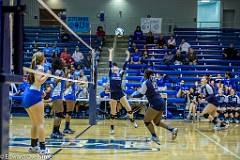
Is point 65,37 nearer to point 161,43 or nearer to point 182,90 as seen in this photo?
point 161,43

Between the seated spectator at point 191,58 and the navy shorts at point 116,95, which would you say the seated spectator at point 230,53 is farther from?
the navy shorts at point 116,95

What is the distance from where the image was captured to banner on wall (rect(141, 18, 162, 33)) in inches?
1015

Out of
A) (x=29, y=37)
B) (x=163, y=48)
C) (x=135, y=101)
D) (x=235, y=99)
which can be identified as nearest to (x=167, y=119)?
(x=135, y=101)

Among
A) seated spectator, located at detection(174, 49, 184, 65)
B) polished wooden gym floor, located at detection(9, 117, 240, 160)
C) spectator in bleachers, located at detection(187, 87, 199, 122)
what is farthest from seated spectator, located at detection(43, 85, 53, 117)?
seated spectator, located at detection(174, 49, 184, 65)

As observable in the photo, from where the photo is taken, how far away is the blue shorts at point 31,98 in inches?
282

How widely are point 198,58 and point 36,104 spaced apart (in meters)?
17.5

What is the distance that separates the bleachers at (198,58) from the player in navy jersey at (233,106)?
1.94 meters

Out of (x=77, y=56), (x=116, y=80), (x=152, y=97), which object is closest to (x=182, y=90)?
(x=77, y=56)

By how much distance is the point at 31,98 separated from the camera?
7.19 m

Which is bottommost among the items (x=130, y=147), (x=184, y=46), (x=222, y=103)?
(x=130, y=147)

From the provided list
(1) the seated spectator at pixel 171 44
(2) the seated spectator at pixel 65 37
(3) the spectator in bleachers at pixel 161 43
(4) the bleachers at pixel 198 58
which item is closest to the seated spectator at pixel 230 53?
(4) the bleachers at pixel 198 58

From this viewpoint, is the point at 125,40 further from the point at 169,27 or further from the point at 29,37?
the point at 29,37

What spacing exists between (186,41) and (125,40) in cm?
364

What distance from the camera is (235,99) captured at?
18.0 metres
